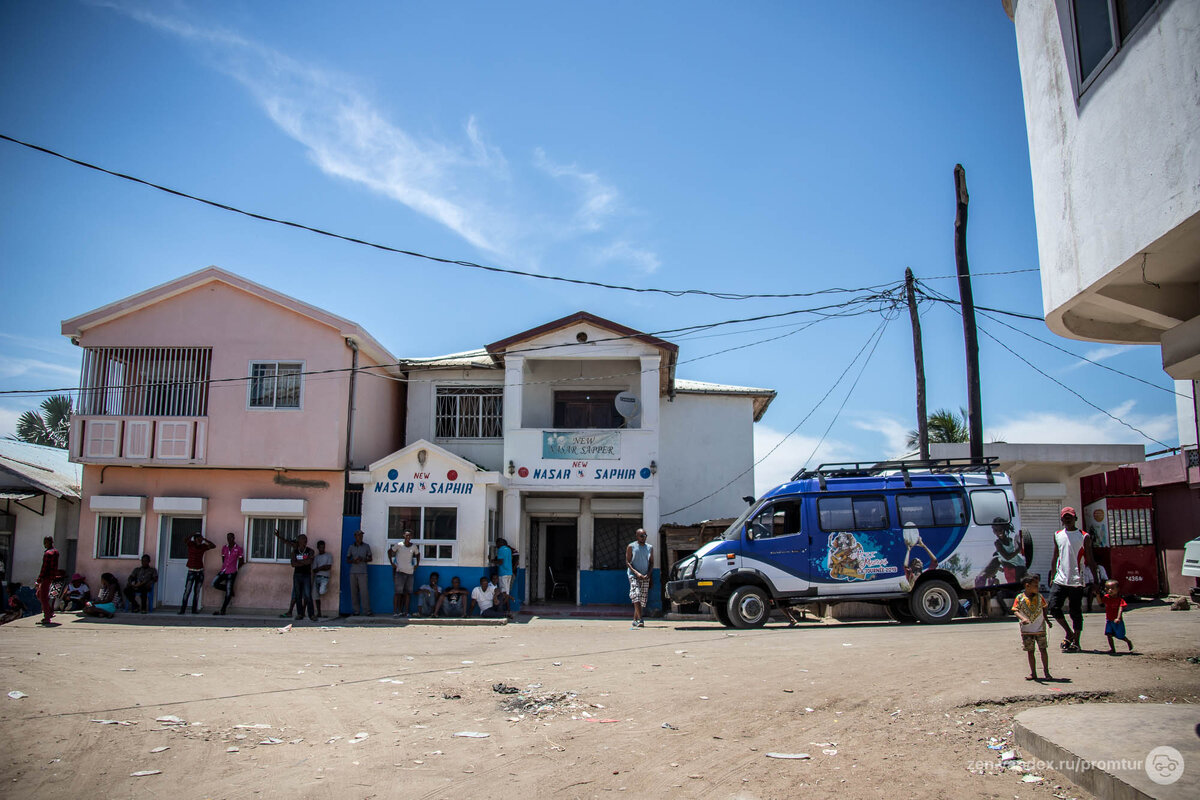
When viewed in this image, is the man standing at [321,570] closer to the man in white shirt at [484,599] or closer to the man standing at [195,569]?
the man in white shirt at [484,599]

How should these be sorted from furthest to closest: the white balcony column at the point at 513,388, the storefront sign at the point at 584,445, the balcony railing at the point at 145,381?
the white balcony column at the point at 513,388, the storefront sign at the point at 584,445, the balcony railing at the point at 145,381

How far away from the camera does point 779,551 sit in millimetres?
15164

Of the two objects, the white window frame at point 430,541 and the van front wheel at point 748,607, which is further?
→ the white window frame at point 430,541

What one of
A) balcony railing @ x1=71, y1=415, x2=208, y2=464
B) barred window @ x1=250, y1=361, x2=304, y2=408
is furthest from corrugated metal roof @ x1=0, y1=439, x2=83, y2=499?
barred window @ x1=250, y1=361, x2=304, y2=408

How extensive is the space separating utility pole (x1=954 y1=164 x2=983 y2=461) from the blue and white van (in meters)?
1.34

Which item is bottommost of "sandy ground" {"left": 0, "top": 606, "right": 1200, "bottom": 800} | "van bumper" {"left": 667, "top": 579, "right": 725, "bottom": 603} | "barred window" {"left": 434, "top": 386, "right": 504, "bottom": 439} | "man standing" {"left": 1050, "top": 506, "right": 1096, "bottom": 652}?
"sandy ground" {"left": 0, "top": 606, "right": 1200, "bottom": 800}

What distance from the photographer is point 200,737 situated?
22.6 ft

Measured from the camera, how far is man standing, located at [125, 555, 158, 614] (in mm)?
18453

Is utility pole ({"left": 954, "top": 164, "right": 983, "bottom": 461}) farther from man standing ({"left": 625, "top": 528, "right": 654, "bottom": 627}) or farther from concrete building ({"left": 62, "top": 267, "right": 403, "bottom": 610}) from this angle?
concrete building ({"left": 62, "top": 267, "right": 403, "bottom": 610})

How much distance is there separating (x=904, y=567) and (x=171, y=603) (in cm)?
1584

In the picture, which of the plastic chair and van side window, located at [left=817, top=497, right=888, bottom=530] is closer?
van side window, located at [left=817, top=497, right=888, bottom=530]

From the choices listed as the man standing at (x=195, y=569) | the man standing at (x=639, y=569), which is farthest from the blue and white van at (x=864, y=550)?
the man standing at (x=195, y=569)

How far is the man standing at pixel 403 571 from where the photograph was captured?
18.0m

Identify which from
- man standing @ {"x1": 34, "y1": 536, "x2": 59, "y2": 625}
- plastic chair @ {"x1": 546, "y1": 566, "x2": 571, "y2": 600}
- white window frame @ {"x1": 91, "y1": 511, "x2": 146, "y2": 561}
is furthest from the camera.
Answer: plastic chair @ {"x1": 546, "y1": 566, "x2": 571, "y2": 600}
